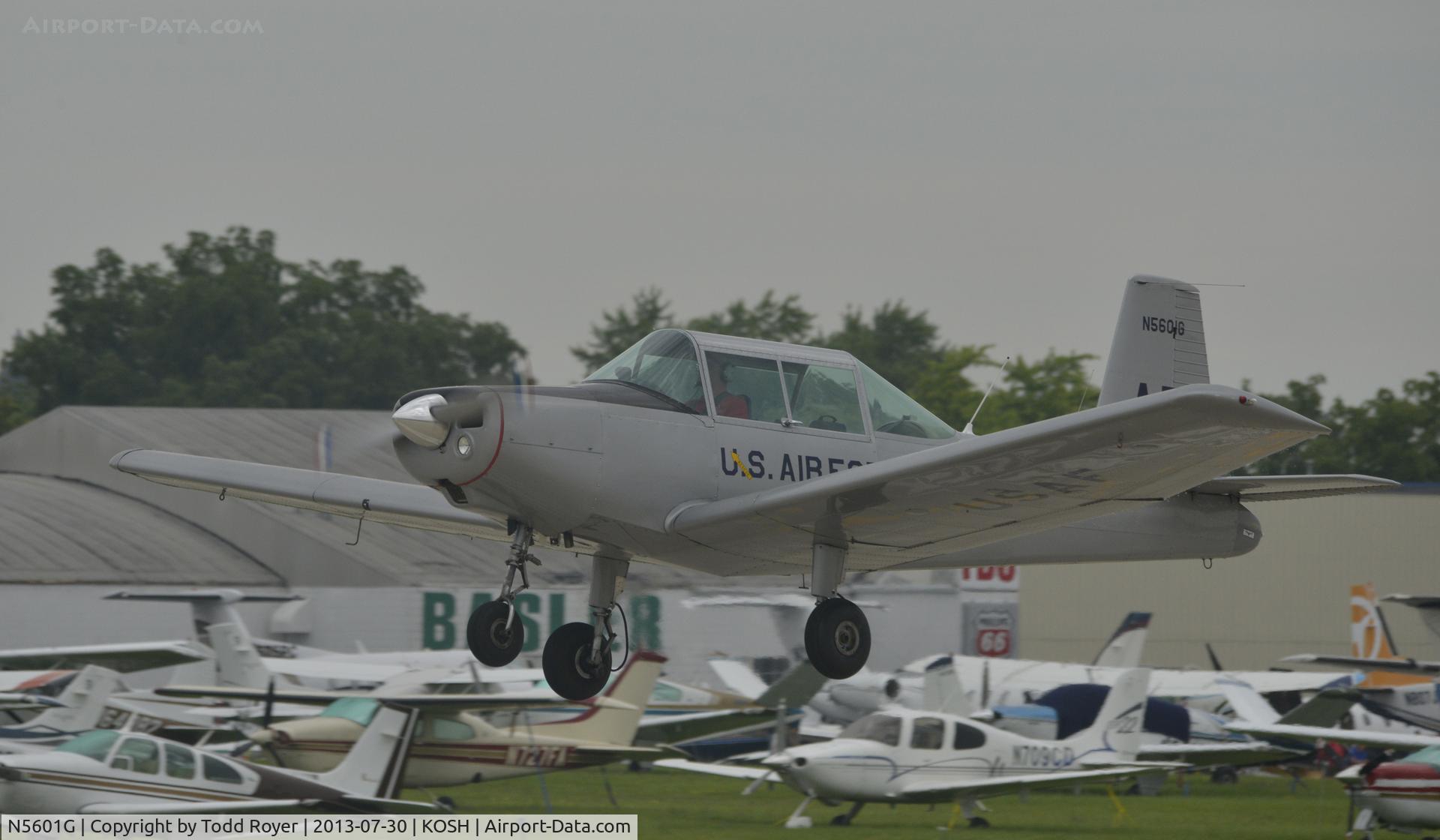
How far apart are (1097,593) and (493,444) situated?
40.6 m

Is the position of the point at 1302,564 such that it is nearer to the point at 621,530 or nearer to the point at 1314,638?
the point at 1314,638

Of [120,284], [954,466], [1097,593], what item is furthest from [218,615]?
[120,284]

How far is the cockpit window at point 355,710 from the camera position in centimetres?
2253

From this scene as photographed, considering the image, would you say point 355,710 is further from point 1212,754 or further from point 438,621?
point 1212,754

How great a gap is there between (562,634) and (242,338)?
6707cm

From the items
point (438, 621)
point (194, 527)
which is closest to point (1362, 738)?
point (438, 621)

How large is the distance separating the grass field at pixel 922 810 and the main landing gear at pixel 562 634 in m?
14.7

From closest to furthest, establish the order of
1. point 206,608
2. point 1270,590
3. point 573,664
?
point 573,664 → point 206,608 → point 1270,590

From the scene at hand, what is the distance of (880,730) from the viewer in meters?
25.2

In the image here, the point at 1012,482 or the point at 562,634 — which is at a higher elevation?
the point at 1012,482

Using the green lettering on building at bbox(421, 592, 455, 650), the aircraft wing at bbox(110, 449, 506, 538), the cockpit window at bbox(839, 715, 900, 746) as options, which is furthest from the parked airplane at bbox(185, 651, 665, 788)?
the green lettering on building at bbox(421, 592, 455, 650)

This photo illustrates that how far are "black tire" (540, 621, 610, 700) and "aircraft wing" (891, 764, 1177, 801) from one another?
14630 mm

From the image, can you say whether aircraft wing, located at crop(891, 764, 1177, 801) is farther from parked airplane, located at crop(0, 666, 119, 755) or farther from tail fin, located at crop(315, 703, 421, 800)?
parked airplane, located at crop(0, 666, 119, 755)

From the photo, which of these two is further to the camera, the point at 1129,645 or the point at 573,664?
the point at 1129,645
